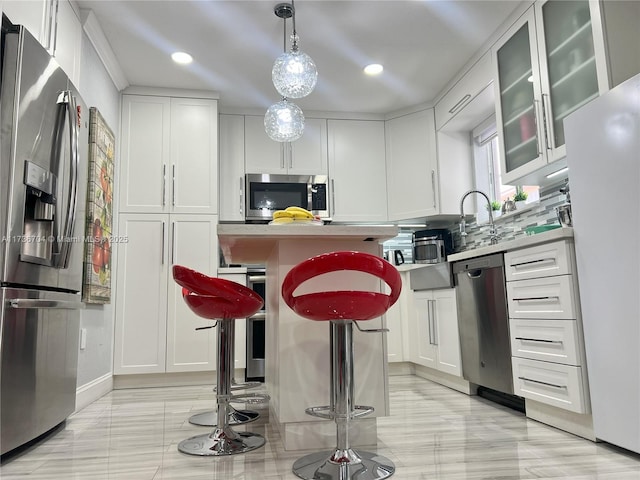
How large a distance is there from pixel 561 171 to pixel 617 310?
50.3 inches

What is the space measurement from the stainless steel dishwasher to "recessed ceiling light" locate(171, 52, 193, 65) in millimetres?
2524

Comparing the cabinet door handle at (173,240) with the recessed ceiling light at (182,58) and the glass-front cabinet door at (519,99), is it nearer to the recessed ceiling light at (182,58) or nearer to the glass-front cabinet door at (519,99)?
the recessed ceiling light at (182,58)

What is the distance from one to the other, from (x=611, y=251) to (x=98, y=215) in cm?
299

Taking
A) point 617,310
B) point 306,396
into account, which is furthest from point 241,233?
point 617,310

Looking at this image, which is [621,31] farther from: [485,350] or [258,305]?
[258,305]

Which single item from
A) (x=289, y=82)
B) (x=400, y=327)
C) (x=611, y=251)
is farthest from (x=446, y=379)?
(x=289, y=82)

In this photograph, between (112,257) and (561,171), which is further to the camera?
(112,257)

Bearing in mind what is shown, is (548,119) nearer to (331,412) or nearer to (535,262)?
(535,262)

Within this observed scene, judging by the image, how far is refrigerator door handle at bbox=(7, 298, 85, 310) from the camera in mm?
1807

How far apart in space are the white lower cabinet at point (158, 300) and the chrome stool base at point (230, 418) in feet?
3.93

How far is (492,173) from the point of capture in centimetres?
424

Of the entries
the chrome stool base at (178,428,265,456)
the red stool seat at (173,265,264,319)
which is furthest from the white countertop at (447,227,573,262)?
the chrome stool base at (178,428,265,456)

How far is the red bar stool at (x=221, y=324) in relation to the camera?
175 cm

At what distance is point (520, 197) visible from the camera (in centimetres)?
347
